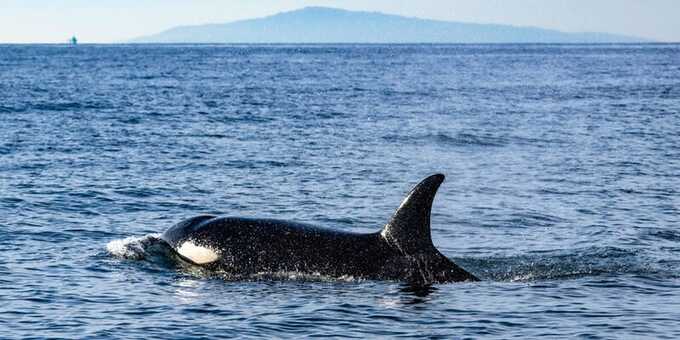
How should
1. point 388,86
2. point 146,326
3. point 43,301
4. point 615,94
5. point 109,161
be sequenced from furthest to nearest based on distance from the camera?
point 388,86 < point 615,94 < point 109,161 < point 43,301 < point 146,326

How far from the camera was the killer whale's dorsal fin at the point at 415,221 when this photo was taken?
15312 mm

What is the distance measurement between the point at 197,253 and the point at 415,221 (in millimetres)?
3315

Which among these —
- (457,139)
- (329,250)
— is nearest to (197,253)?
(329,250)

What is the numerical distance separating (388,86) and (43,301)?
74123 mm

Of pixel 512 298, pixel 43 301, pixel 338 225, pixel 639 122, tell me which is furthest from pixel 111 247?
pixel 639 122

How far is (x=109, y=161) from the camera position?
107 ft

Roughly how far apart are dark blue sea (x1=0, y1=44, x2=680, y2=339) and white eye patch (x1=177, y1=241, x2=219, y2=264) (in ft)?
0.72

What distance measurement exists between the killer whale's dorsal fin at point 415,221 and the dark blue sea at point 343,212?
63cm

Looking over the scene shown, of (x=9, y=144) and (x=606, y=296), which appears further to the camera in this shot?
(x=9, y=144)

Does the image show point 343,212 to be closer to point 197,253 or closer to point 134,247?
point 134,247

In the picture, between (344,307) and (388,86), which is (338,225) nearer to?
(344,307)

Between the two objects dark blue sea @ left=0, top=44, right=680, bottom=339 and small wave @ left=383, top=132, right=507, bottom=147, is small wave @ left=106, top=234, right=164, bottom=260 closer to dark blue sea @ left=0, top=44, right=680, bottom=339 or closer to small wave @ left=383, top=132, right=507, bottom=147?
dark blue sea @ left=0, top=44, right=680, bottom=339

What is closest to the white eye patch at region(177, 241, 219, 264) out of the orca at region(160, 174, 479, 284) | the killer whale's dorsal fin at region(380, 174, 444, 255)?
the orca at region(160, 174, 479, 284)

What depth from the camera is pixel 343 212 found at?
2356 cm
